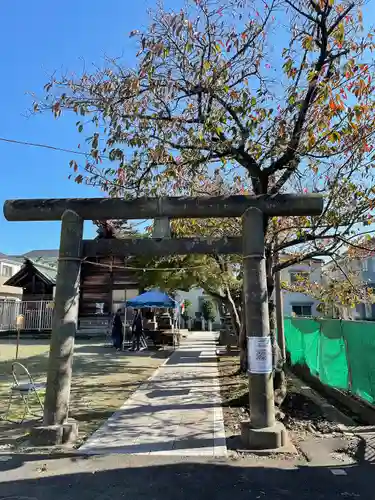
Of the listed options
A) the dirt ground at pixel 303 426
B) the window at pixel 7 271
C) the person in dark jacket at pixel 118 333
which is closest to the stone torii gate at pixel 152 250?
the dirt ground at pixel 303 426

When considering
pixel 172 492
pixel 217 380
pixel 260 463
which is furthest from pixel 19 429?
pixel 217 380

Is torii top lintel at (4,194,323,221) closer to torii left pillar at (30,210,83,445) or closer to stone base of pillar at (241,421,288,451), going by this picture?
torii left pillar at (30,210,83,445)

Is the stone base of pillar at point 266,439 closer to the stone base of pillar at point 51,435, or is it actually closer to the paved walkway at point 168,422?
the paved walkway at point 168,422

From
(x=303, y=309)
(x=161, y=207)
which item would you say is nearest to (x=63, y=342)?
(x=161, y=207)

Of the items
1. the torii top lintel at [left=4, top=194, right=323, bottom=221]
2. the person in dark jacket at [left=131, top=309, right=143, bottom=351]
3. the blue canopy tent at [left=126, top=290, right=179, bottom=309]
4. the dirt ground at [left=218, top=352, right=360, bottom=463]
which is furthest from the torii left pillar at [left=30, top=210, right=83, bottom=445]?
the person in dark jacket at [left=131, top=309, right=143, bottom=351]

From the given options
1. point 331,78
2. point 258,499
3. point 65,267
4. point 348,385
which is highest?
point 331,78

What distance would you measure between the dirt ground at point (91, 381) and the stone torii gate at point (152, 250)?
84cm

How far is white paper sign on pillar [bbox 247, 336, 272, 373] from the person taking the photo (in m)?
6.03

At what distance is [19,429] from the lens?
686 cm

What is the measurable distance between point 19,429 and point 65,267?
2821 mm

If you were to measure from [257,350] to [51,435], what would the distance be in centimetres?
317

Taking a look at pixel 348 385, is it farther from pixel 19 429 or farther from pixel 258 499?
pixel 19 429

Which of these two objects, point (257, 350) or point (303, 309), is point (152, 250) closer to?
point (257, 350)

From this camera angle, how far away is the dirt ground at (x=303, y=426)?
5645 mm
